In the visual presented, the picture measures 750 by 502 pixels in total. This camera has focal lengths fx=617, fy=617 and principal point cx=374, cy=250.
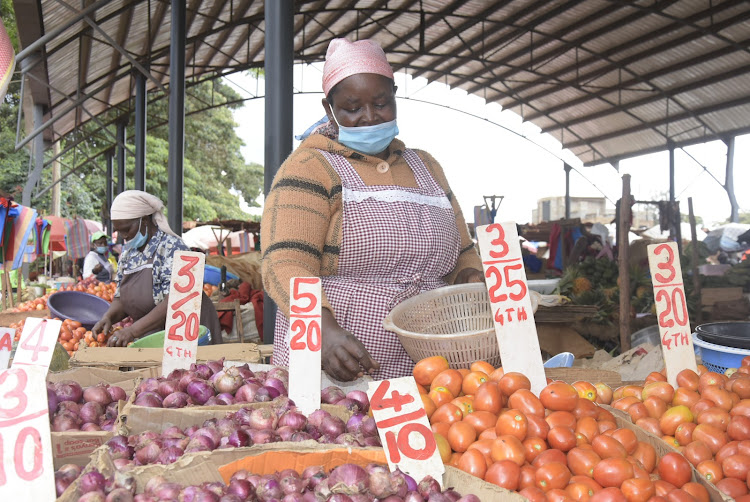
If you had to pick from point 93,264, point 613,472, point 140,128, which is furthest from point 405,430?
point 140,128

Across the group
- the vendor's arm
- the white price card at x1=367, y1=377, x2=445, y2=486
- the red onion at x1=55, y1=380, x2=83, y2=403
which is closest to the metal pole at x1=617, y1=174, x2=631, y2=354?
the vendor's arm

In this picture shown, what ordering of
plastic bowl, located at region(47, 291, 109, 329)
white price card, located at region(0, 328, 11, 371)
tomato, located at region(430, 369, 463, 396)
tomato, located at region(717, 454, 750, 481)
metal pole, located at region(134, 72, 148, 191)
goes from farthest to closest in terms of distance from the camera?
metal pole, located at region(134, 72, 148, 191), plastic bowl, located at region(47, 291, 109, 329), white price card, located at region(0, 328, 11, 371), tomato, located at region(430, 369, 463, 396), tomato, located at region(717, 454, 750, 481)

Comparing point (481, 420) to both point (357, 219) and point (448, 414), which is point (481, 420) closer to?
point (448, 414)

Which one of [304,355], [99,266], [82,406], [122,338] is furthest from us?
[99,266]

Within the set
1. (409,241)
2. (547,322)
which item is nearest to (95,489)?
(409,241)

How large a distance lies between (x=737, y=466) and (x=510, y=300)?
60 cm

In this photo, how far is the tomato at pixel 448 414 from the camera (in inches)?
58.1

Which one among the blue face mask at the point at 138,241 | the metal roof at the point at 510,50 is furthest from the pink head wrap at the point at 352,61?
the metal roof at the point at 510,50

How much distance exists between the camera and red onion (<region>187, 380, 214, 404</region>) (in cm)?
166

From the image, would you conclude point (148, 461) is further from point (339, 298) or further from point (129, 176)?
point (129, 176)

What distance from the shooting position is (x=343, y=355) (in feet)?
5.58

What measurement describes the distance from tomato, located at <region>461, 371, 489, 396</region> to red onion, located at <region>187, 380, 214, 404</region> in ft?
2.28

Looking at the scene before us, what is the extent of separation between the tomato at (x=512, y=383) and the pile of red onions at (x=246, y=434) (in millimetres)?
355

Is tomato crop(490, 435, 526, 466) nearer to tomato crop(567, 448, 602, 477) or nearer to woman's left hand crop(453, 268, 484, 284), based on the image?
tomato crop(567, 448, 602, 477)
